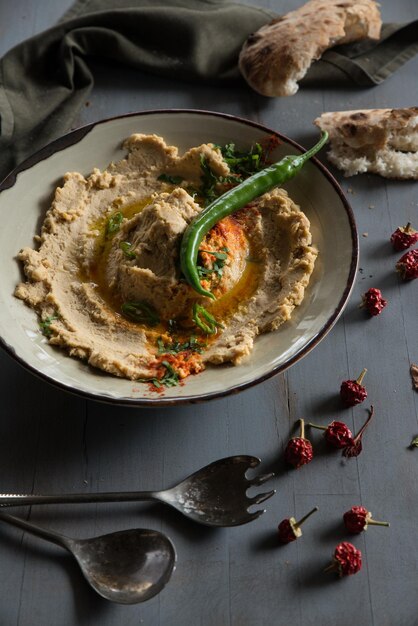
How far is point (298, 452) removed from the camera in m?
4.04

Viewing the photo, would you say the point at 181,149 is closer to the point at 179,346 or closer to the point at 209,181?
the point at 209,181

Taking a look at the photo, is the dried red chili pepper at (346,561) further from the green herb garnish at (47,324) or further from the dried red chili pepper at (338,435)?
the green herb garnish at (47,324)

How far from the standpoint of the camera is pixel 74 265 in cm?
453

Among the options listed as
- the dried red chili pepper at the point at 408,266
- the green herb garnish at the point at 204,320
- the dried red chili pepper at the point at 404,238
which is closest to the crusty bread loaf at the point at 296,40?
the dried red chili pepper at the point at 404,238

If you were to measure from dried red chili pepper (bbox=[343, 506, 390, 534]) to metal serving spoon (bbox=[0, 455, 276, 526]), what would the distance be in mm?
408

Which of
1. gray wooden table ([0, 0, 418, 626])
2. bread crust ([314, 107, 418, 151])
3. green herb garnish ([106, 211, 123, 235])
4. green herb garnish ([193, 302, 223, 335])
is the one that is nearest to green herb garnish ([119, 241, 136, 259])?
green herb garnish ([106, 211, 123, 235])

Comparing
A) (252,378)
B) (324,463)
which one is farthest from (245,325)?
(324,463)

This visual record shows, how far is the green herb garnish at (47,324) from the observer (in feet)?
13.5

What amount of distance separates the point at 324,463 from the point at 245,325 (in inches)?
34.4

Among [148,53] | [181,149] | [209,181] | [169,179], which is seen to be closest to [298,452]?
[209,181]

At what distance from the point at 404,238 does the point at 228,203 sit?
1256mm

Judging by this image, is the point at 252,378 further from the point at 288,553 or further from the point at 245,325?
the point at 288,553

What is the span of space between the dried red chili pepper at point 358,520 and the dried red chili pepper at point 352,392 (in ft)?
2.14

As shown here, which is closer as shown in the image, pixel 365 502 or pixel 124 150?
pixel 365 502
